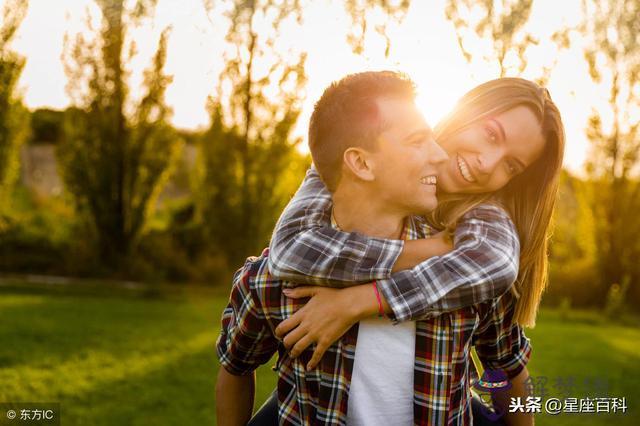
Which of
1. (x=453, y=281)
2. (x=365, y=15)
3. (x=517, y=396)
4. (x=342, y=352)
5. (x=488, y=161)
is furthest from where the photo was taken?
(x=365, y=15)

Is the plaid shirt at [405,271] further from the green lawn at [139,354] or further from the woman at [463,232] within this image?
the green lawn at [139,354]

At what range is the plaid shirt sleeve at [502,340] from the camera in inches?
79.0

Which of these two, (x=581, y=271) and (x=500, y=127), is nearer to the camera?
(x=500, y=127)

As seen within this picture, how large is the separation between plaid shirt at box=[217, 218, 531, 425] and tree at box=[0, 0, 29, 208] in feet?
29.8

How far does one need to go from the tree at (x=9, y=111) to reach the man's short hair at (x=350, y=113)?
9.10 meters

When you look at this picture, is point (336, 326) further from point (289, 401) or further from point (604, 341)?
point (604, 341)

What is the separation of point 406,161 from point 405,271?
31cm

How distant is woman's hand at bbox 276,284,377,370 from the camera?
1.76 m

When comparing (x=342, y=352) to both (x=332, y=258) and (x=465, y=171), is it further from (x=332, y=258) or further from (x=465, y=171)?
(x=465, y=171)

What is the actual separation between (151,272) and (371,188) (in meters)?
9.35

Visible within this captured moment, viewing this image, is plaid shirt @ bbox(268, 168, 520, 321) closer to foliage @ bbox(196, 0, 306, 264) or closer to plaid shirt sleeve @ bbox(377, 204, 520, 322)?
plaid shirt sleeve @ bbox(377, 204, 520, 322)

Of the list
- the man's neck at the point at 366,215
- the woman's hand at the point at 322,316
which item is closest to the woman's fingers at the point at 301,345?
the woman's hand at the point at 322,316

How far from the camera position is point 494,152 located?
2.10m

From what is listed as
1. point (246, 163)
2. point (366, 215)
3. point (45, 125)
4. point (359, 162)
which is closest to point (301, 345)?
point (366, 215)
